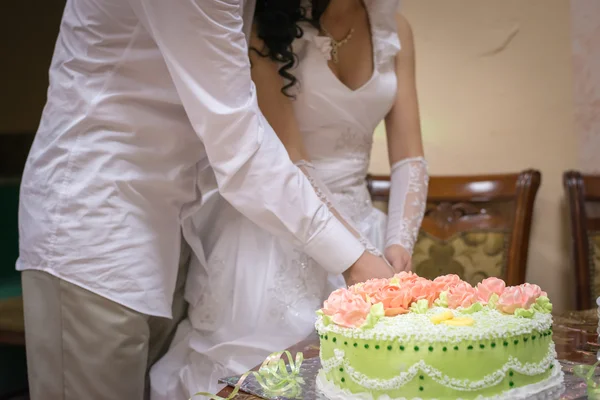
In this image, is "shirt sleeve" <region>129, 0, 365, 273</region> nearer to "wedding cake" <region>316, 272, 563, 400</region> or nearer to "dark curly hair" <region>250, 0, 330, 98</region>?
"dark curly hair" <region>250, 0, 330, 98</region>

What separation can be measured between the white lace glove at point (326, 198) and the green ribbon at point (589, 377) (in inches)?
24.0

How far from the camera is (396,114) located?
1877 mm

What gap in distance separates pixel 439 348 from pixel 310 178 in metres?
0.74

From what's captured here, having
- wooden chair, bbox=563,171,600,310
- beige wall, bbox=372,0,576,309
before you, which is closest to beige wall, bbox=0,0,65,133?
beige wall, bbox=372,0,576,309

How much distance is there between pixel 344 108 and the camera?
1.71 meters

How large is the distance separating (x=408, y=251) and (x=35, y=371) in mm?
845

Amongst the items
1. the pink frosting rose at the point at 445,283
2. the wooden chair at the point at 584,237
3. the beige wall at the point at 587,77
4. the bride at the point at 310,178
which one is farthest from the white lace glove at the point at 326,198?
the beige wall at the point at 587,77

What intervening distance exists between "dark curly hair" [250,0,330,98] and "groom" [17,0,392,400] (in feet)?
0.62

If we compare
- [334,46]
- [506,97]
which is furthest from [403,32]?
[506,97]

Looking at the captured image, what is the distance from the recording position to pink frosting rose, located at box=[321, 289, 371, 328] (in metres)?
0.96

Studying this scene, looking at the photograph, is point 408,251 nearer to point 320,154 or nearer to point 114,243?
point 320,154

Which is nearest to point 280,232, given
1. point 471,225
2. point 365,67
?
point 365,67

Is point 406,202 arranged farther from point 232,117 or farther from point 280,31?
point 232,117

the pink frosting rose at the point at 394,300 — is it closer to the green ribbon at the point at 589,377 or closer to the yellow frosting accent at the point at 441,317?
the yellow frosting accent at the point at 441,317
